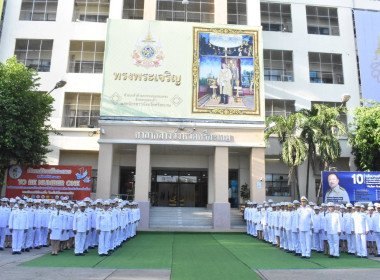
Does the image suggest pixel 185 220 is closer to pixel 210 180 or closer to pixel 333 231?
pixel 210 180

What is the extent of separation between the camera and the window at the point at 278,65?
2377 centimetres

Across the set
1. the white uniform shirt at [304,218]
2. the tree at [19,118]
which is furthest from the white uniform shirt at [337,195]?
the tree at [19,118]

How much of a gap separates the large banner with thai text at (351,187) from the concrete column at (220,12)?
10858mm

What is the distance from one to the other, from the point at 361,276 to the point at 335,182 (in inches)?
349

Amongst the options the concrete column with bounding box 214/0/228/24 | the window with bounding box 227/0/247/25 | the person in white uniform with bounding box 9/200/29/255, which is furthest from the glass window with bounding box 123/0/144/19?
the person in white uniform with bounding box 9/200/29/255

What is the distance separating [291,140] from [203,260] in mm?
9571

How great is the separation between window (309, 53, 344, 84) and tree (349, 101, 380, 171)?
6.01m

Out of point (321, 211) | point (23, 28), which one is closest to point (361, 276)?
point (321, 211)

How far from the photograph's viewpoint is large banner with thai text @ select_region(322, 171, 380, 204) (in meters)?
16.2

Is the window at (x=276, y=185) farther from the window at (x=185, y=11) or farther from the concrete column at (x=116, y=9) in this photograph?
the concrete column at (x=116, y=9)

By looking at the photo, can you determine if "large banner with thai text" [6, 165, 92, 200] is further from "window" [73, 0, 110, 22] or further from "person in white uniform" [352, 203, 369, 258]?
"window" [73, 0, 110, 22]

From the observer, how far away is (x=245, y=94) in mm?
19141

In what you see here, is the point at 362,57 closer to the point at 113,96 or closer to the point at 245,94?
the point at 245,94

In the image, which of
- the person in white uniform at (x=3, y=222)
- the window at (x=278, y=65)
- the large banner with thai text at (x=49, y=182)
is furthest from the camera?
the window at (x=278, y=65)
